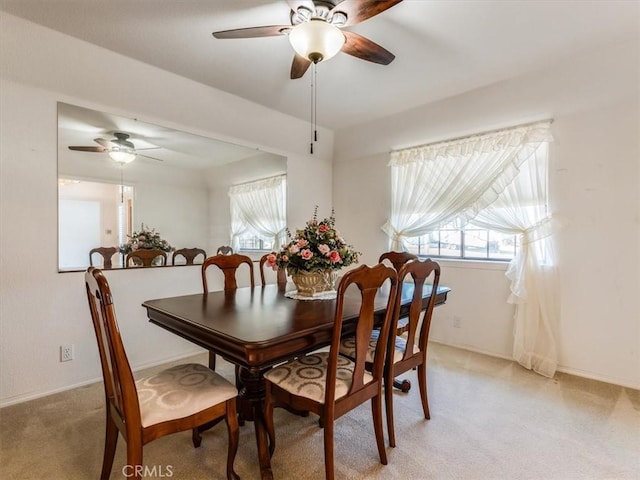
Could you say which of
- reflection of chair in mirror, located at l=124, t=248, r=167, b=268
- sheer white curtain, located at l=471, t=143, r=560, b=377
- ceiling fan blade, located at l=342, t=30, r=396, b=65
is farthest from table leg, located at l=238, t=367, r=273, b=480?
sheer white curtain, located at l=471, t=143, r=560, b=377

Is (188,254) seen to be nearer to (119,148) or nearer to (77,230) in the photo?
(77,230)

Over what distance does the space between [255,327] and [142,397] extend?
55cm

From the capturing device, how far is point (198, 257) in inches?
131

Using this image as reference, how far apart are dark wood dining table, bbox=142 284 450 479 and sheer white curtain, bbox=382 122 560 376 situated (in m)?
1.41

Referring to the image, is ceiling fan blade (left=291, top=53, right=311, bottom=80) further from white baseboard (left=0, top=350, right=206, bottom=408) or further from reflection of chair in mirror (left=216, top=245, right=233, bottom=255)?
white baseboard (left=0, top=350, right=206, bottom=408)

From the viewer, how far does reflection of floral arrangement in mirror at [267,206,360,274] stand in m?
2.09

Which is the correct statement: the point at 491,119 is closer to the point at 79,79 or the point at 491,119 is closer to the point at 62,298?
the point at 79,79

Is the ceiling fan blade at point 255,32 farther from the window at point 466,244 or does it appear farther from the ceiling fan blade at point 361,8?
the window at point 466,244

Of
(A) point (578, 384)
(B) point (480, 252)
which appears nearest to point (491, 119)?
(B) point (480, 252)

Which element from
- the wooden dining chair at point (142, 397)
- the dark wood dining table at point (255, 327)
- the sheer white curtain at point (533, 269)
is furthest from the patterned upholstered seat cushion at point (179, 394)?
the sheer white curtain at point (533, 269)

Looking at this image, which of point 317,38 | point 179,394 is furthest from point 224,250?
point 317,38

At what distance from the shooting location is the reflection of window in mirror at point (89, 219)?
2512 millimetres

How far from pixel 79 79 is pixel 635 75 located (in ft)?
13.9

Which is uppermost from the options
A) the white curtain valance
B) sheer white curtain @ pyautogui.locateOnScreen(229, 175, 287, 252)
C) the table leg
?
the white curtain valance
